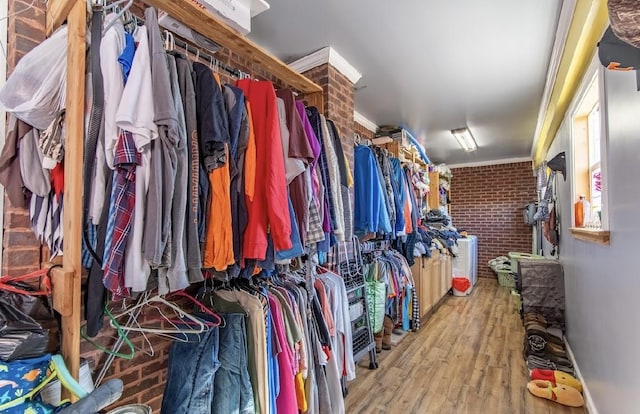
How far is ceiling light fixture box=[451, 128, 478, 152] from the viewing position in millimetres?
4395

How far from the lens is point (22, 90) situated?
1.04 m

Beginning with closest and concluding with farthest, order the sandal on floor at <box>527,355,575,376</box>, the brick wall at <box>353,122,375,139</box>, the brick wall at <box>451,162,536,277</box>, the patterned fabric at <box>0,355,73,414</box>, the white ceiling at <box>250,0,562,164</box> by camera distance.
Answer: the patterned fabric at <box>0,355,73,414</box> → the white ceiling at <box>250,0,562,164</box> → the sandal on floor at <box>527,355,575,376</box> → the brick wall at <box>353,122,375,139</box> → the brick wall at <box>451,162,536,277</box>

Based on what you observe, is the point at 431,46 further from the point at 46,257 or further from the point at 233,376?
the point at 46,257

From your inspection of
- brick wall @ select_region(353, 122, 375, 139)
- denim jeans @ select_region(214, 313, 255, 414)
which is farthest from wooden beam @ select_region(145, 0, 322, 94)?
brick wall @ select_region(353, 122, 375, 139)

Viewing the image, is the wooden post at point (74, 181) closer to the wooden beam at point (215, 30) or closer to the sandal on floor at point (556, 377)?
the wooden beam at point (215, 30)

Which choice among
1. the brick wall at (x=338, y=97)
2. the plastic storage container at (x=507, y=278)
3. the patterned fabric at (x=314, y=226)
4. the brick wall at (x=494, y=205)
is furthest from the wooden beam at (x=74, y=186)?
the brick wall at (x=494, y=205)

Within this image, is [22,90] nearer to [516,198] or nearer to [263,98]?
[263,98]

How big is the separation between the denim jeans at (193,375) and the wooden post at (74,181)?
44 cm

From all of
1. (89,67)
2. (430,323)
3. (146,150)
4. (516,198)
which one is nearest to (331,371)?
(146,150)

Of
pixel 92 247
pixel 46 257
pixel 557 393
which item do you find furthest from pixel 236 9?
pixel 557 393

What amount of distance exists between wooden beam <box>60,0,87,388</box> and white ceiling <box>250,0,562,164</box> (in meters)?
1.23

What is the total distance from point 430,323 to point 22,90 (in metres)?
4.06

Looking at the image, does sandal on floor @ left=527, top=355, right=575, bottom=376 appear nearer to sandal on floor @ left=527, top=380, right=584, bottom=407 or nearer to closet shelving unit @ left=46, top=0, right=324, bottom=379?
sandal on floor @ left=527, top=380, right=584, bottom=407

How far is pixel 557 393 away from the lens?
2.17 m
